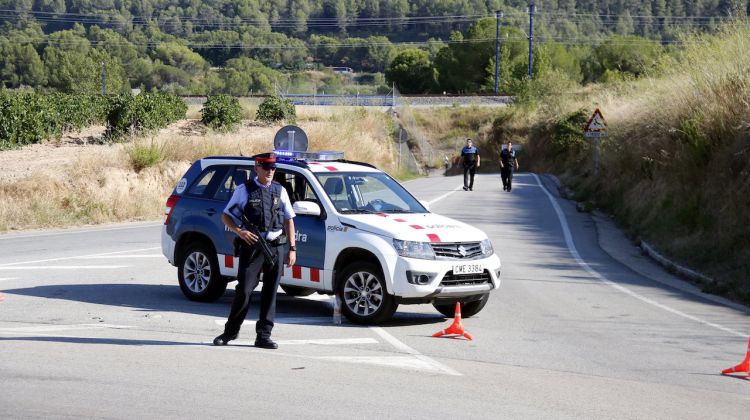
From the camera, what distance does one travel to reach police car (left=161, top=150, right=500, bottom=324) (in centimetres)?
1097

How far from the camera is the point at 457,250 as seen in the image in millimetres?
11180

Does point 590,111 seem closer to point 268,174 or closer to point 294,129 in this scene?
point 294,129

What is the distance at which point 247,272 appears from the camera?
960 centimetres

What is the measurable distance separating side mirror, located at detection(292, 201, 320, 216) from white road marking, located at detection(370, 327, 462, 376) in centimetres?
146

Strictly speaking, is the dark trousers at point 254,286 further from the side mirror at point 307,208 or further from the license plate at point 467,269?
the license plate at point 467,269

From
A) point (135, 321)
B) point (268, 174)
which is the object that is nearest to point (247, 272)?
point (268, 174)

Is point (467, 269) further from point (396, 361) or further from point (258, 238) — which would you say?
point (258, 238)

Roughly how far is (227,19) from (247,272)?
634 ft

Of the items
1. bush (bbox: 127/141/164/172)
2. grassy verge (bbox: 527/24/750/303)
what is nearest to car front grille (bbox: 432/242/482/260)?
grassy verge (bbox: 527/24/750/303)

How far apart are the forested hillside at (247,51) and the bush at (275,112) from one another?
1504cm

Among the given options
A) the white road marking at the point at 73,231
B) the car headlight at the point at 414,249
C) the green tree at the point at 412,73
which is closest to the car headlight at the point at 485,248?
the car headlight at the point at 414,249

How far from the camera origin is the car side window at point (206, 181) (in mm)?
13000

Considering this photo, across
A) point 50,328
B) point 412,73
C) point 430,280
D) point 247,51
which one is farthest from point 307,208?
point 247,51

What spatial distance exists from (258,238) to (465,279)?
2.74 m
